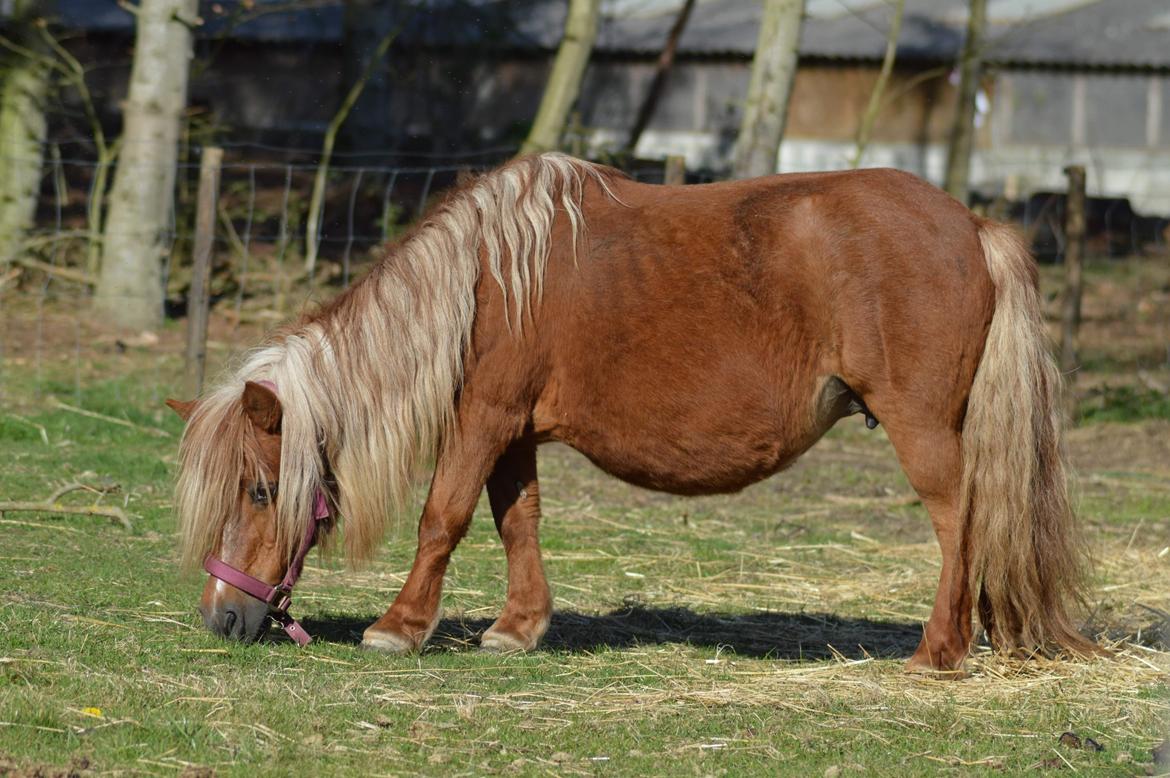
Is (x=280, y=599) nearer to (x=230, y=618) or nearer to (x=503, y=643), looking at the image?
(x=230, y=618)

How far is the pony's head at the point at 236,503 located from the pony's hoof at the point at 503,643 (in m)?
0.77

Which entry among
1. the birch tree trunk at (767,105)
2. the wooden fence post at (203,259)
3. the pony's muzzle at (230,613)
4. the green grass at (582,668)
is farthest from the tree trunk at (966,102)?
the pony's muzzle at (230,613)

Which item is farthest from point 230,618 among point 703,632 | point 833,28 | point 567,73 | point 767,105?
point 833,28

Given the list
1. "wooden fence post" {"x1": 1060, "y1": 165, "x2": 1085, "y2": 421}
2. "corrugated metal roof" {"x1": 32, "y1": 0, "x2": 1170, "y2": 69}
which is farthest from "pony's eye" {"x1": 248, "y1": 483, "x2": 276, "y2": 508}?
"corrugated metal roof" {"x1": 32, "y1": 0, "x2": 1170, "y2": 69}

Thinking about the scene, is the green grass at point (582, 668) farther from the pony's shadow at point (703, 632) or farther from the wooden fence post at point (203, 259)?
the wooden fence post at point (203, 259)

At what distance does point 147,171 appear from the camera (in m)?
11.0

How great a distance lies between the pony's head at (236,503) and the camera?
4.37 metres

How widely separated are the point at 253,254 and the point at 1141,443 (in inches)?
339

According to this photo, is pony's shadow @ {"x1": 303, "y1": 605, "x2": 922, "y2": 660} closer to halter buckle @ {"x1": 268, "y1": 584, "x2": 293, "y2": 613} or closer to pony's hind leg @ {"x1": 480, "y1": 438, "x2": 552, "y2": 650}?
pony's hind leg @ {"x1": 480, "y1": 438, "x2": 552, "y2": 650}

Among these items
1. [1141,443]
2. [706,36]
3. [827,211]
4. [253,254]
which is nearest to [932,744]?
[827,211]

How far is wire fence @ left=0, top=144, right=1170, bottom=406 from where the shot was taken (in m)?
10.2

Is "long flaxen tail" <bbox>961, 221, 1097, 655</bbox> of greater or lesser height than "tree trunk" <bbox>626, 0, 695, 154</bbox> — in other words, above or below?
below

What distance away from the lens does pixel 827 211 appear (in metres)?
4.60

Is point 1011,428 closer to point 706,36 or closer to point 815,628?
point 815,628
